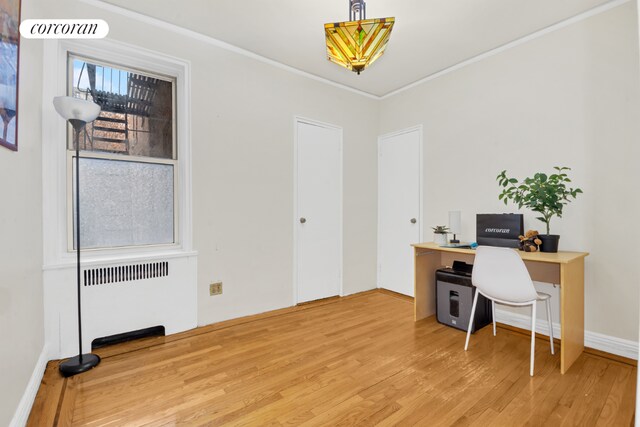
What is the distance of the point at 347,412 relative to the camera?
1576mm

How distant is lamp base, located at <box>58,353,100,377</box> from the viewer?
191cm

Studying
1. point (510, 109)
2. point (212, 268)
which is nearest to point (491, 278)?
point (510, 109)

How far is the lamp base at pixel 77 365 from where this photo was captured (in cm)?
191

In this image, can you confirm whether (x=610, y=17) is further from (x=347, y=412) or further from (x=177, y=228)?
(x=177, y=228)

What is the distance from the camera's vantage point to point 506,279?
203 centimetres

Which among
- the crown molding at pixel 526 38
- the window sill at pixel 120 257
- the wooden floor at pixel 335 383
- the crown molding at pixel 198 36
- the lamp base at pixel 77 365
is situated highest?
the crown molding at pixel 198 36

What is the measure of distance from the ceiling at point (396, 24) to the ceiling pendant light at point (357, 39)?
75cm

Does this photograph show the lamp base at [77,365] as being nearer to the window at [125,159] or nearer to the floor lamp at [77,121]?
the floor lamp at [77,121]

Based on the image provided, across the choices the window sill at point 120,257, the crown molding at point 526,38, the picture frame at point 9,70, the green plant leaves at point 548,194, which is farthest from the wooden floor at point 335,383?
the crown molding at point 526,38

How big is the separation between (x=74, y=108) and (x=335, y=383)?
2407 millimetres

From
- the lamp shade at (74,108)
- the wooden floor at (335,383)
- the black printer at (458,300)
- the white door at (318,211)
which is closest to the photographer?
the wooden floor at (335,383)

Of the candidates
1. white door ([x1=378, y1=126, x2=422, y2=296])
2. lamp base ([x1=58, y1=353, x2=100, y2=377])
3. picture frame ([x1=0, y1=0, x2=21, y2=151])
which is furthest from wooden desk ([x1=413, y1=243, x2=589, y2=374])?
picture frame ([x1=0, y1=0, x2=21, y2=151])

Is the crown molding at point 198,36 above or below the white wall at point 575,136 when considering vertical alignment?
above

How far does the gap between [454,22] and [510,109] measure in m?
0.97
